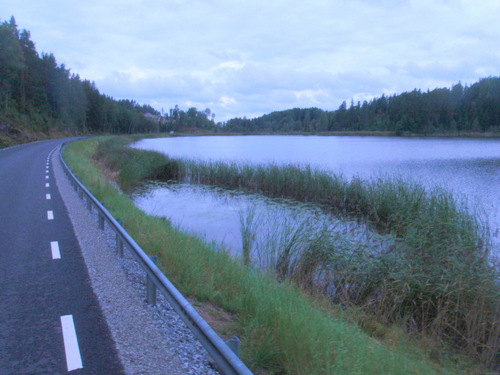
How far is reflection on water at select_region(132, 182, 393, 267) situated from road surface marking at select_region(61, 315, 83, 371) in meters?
4.86

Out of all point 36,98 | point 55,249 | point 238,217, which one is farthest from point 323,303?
point 36,98

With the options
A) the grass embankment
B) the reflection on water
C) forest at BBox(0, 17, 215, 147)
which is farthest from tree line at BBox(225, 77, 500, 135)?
the grass embankment

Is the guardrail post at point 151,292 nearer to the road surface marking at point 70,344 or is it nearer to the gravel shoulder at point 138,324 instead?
the gravel shoulder at point 138,324

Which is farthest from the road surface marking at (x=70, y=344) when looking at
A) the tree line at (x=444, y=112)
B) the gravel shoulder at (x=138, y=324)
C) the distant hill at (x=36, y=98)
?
the tree line at (x=444, y=112)

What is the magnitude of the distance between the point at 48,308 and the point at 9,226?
5286mm

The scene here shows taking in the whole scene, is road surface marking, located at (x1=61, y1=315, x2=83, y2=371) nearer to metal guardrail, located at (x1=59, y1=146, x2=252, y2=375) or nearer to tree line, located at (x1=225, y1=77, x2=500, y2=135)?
metal guardrail, located at (x1=59, y1=146, x2=252, y2=375)

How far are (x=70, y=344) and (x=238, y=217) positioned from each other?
11387mm

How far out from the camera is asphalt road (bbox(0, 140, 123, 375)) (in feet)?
12.2

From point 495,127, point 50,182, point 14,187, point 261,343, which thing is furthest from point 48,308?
point 495,127

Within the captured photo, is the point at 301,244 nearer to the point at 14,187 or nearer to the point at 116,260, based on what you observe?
the point at 116,260

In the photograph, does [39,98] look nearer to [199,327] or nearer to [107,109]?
[107,109]

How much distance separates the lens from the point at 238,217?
15289mm

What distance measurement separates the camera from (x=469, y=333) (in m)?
5.74

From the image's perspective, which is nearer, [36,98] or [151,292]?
[151,292]
